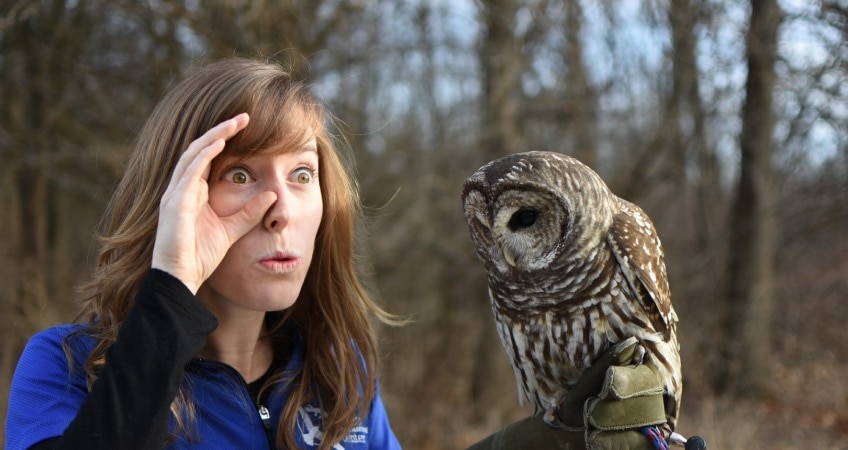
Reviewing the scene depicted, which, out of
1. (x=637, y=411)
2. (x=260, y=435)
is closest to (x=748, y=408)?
(x=637, y=411)

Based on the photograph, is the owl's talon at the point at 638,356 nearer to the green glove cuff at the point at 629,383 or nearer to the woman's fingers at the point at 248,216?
the green glove cuff at the point at 629,383

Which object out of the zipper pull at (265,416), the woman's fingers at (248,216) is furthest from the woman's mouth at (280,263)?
the zipper pull at (265,416)

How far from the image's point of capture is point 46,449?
168 cm

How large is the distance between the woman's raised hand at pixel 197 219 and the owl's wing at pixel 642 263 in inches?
45.5

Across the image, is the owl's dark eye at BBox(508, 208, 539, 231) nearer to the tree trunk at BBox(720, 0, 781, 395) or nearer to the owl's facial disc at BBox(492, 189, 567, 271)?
the owl's facial disc at BBox(492, 189, 567, 271)

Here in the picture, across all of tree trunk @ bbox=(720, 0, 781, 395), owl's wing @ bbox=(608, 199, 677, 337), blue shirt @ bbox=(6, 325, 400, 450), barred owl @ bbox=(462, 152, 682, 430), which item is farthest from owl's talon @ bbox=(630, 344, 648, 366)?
tree trunk @ bbox=(720, 0, 781, 395)

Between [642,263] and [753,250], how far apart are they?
Answer: 6.86 m

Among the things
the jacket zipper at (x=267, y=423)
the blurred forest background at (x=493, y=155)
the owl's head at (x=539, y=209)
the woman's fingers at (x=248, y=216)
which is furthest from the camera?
the blurred forest background at (x=493, y=155)

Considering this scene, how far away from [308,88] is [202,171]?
0.58m

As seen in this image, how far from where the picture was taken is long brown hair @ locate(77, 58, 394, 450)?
6.44 feet

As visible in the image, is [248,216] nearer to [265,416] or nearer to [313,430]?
[265,416]

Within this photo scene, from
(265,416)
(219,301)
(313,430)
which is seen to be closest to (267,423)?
(265,416)

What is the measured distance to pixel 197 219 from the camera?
188 cm

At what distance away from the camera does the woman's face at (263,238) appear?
197 cm
